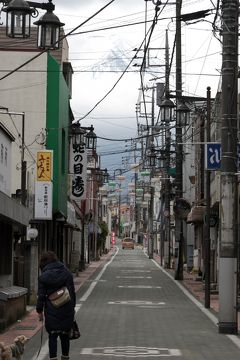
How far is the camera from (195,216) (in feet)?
128

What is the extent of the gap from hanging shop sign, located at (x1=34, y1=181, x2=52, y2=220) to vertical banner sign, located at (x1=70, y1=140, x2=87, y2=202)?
34.9 ft

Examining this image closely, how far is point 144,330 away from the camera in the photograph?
18938mm

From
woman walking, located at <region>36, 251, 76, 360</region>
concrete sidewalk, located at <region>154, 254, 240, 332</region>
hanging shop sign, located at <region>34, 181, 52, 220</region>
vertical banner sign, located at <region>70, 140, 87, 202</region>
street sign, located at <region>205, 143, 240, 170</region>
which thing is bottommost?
concrete sidewalk, located at <region>154, 254, 240, 332</region>

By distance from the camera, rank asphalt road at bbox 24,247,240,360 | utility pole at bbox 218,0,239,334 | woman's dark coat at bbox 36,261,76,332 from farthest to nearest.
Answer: utility pole at bbox 218,0,239,334 → asphalt road at bbox 24,247,240,360 → woman's dark coat at bbox 36,261,76,332

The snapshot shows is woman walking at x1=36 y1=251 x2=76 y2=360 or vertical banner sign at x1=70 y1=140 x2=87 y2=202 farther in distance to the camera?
vertical banner sign at x1=70 y1=140 x2=87 y2=202

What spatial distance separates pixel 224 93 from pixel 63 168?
2154 centimetres

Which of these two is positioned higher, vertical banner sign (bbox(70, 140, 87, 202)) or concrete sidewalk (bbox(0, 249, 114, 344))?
vertical banner sign (bbox(70, 140, 87, 202))

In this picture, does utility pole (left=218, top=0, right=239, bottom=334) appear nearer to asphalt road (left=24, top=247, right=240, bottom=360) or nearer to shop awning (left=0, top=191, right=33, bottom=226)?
asphalt road (left=24, top=247, right=240, bottom=360)

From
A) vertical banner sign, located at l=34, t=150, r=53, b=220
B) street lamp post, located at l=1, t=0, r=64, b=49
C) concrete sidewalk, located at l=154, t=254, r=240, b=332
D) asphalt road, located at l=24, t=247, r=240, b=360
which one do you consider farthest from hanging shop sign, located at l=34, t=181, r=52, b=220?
street lamp post, located at l=1, t=0, r=64, b=49

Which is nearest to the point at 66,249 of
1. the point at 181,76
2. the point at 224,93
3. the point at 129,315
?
the point at 181,76

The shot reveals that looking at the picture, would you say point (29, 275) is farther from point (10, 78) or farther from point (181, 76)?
point (181, 76)

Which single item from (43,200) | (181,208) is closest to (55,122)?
(43,200)

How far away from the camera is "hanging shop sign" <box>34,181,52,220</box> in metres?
29.0

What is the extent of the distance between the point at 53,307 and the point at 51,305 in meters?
0.04
